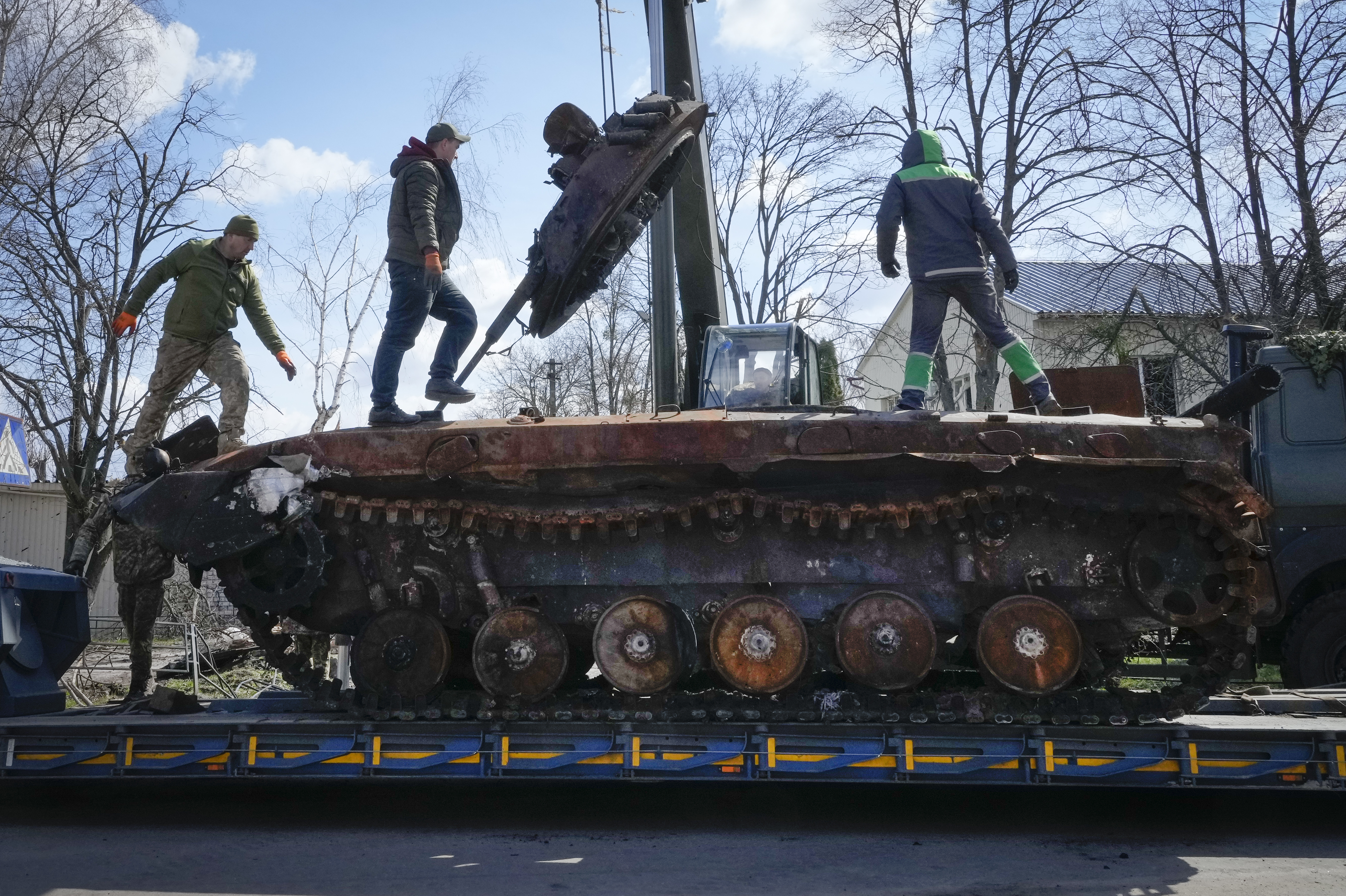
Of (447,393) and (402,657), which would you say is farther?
(447,393)

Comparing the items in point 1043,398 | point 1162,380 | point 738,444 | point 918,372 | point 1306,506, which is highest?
point 1162,380

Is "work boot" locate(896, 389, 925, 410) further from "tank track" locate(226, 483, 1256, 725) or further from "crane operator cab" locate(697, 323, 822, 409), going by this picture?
"crane operator cab" locate(697, 323, 822, 409)

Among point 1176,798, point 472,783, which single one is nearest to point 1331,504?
point 1176,798

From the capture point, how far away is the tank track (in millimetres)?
5570

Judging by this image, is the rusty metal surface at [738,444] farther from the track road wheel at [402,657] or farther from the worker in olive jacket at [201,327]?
the worker in olive jacket at [201,327]

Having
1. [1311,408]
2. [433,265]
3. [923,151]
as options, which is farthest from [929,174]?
[1311,408]

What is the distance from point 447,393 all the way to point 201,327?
1.95 meters

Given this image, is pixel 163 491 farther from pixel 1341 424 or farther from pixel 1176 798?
pixel 1341 424

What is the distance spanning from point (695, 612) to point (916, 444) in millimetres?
1553

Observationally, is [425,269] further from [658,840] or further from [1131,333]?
[1131,333]

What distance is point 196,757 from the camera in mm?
5793

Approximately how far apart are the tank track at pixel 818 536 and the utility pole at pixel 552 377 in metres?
35.2

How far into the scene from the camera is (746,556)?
237 inches

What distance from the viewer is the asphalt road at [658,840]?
4.79 meters
